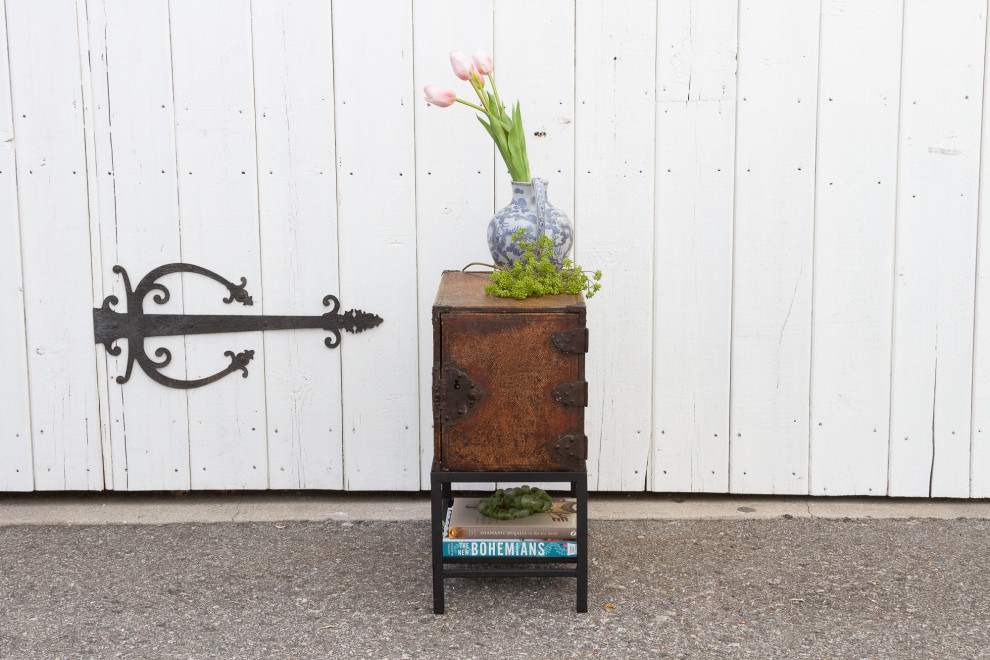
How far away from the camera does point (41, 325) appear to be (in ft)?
9.02

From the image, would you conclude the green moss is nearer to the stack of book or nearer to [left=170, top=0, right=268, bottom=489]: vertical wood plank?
the stack of book

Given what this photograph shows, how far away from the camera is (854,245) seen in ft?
8.73

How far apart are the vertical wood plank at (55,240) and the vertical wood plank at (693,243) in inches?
64.6

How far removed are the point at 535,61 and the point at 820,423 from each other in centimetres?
131

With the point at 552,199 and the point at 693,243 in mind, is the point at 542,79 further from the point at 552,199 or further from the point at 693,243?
the point at 693,243

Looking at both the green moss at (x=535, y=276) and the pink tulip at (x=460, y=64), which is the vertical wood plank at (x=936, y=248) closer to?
the green moss at (x=535, y=276)

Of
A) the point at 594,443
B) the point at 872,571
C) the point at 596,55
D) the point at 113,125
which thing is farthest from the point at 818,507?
the point at 113,125

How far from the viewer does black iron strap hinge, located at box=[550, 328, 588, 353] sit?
6.62ft

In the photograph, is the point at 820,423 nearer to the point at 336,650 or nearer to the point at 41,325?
the point at 336,650

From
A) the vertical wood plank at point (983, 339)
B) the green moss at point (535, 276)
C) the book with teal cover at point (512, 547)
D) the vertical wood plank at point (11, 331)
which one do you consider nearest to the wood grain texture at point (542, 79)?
the green moss at point (535, 276)

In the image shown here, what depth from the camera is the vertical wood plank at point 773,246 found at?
2.61m

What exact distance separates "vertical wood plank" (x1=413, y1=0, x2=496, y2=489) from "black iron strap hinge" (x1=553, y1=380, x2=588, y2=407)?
0.71 meters

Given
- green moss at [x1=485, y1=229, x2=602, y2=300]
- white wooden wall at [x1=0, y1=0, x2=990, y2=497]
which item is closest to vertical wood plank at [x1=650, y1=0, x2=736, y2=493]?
white wooden wall at [x1=0, y1=0, x2=990, y2=497]

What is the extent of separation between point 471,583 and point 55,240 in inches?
61.0
